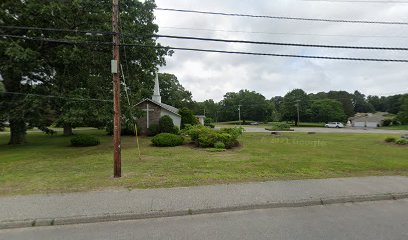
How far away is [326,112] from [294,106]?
10106mm

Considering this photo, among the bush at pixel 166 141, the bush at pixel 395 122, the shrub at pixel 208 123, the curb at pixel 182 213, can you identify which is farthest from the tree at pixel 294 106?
the curb at pixel 182 213

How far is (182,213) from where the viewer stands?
5.81 meters

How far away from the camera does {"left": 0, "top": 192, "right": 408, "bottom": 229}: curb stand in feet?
17.3

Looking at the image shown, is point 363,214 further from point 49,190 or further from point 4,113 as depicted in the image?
point 4,113

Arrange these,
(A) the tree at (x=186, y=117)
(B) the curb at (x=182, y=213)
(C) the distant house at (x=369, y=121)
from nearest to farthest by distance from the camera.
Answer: (B) the curb at (x=182, y=213) → (A) the tree at (x=186, y=117) → (C) the distant house at (x=369, y=121)

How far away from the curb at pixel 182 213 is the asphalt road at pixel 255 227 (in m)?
0.14

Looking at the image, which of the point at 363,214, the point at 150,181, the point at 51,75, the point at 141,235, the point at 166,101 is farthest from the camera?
the point at 166,101

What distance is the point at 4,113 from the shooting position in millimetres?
17156

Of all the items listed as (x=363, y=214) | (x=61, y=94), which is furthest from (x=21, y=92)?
(x=363, y=214)

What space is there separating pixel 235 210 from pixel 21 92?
18.8 metres

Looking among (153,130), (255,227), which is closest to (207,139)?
(153,130)

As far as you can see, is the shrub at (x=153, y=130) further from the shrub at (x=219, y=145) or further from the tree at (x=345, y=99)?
the tree at (x=345, y=99)

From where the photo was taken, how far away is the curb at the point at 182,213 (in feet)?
17.3

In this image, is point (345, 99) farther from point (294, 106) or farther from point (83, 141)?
point (83, 141)
